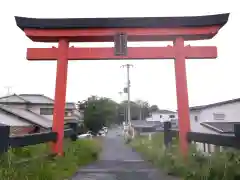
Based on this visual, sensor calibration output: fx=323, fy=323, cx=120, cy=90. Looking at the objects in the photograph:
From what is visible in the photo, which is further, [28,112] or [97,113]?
[97,113]

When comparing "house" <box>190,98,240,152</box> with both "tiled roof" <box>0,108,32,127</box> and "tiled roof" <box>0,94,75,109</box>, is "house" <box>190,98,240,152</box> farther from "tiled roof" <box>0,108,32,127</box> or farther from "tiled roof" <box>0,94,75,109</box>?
"tiled roof" <box>0,94,75,109</box>

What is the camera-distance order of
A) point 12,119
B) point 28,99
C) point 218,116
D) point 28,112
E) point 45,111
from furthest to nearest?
point 28,99
point 45,111
point 28,112
point 12,119
point 218,116

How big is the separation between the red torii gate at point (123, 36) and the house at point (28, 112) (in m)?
19.4

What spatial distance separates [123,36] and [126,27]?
0.99 feet

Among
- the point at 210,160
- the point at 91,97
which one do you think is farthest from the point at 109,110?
the point at 210,160

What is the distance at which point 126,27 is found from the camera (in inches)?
383

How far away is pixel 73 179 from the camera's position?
701cm

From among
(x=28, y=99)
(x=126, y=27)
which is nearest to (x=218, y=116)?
(x=126, y=27)

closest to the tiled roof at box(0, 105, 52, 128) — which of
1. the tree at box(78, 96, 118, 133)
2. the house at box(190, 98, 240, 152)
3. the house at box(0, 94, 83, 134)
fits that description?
the house at box(0, 94, 83, 134)

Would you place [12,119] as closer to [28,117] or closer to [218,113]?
[28,117]

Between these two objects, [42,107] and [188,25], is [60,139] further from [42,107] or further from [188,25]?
[42,107]

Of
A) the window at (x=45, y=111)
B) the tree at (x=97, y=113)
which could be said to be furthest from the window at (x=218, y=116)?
the window at (x=45, y=111)

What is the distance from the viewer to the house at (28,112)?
30.1 m

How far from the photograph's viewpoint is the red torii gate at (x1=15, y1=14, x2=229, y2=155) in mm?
9570
